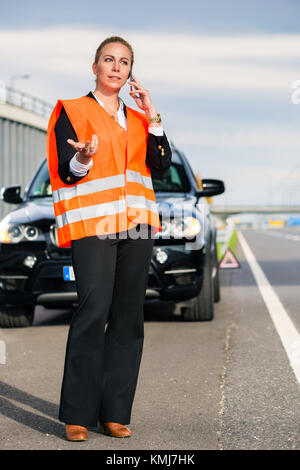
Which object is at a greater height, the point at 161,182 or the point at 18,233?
the point at 161,182

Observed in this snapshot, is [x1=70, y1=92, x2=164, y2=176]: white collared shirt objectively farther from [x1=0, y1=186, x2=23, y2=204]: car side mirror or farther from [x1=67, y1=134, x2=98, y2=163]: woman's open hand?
[x1=0, y1=186, x2=23, y2=204]: car side mirror

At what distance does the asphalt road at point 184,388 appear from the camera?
162 inches

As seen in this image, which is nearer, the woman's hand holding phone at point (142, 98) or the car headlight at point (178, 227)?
the woman's hand holding phone at point (142, 98)

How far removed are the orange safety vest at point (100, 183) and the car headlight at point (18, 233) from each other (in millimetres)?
3445

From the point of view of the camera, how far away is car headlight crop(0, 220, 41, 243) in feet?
24.7

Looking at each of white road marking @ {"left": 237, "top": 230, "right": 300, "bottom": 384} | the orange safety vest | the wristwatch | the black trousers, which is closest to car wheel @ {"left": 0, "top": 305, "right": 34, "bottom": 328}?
white road marking @ {"left": 237, "top": 230, "right": 300, "bottom": 384}

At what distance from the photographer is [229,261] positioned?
1557 centimetres

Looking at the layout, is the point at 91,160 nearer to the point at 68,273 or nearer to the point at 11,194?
the point at 68,273

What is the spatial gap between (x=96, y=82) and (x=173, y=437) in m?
1.72

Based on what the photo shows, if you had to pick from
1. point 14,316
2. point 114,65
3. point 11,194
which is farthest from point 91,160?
point 11,194

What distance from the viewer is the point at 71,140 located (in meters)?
3.83

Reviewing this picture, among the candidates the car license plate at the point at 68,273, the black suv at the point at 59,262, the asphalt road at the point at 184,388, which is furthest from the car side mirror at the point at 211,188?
the car license plate at the point at 68,273

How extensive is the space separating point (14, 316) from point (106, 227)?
4116 millimetres

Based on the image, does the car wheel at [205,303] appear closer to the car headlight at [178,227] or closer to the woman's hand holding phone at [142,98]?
the car headlight at [178,227]
